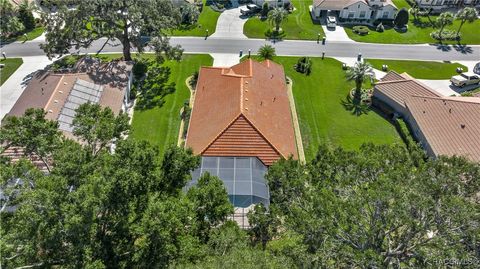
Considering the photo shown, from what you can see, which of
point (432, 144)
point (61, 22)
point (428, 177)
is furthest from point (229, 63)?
point (428, 177)

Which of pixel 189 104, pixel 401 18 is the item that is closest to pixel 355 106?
pixel 189 104

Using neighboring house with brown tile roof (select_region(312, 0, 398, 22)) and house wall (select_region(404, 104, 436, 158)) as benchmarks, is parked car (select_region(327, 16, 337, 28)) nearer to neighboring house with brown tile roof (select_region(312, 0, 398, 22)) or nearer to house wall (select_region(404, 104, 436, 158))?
neighboring house with brown tile roof (select_region(312, 0, 398, 22))

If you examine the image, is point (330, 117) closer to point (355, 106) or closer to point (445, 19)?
point (355, 106)

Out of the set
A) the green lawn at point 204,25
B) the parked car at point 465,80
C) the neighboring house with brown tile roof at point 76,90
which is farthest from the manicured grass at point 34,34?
the parked car at point 465,80

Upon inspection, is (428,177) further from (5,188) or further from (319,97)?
(319,97)

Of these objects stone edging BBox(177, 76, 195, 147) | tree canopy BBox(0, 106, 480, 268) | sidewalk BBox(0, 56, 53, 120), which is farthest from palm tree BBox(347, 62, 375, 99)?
sidewalk BBox(0, 56, 53, 120)

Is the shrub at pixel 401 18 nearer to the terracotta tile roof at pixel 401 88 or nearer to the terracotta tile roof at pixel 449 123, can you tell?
the terracotta tile roof at pixel 401 88
